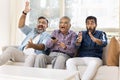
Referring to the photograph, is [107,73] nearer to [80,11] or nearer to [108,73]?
[108,73]

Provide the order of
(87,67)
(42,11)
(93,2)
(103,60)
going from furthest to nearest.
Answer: (42,11) < (93,2) < (103,60) < (87,67)

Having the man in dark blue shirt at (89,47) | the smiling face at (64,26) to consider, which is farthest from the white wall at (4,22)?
the man in dark blue shirt at (89,47)

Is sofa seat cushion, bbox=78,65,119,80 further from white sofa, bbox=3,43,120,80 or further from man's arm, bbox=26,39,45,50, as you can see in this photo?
man's arm, bbox=26,39,45,50

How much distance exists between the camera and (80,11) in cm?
441

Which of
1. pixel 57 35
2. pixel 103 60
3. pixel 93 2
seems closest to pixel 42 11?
pixel 93 2

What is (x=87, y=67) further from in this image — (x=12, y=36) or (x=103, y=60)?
(x=12, y=36)

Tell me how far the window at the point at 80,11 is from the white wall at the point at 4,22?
18.6 inches

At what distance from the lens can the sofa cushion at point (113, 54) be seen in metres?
3.04

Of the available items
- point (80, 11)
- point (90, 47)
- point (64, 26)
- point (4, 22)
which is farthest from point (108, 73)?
point (4, 22)

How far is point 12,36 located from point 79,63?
2114 mm

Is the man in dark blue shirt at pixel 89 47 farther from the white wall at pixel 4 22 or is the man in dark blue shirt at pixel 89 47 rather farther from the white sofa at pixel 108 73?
the white wall at pixel 4 22

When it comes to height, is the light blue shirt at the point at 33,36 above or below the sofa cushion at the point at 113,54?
above

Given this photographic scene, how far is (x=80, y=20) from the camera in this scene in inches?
174

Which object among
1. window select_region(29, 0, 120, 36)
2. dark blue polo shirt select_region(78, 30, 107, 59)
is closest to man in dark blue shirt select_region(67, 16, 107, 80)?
dark blue polo shirt select_region(78, 30, 107, 59)
